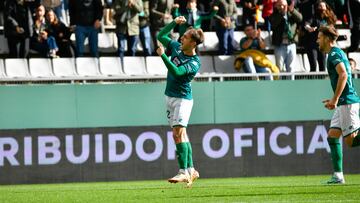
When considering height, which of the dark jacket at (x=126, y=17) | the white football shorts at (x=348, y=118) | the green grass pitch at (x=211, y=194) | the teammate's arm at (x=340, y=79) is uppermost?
the dark jacket at (x=126, y=17)

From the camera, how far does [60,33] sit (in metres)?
20.7

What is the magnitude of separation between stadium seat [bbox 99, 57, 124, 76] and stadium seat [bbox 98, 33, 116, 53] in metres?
1.00

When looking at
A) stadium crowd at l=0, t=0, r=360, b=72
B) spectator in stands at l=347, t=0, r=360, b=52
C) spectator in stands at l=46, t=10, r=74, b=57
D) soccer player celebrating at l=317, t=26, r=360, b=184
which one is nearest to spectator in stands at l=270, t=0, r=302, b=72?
stadium crowd at l=0, t=0, r=360, b=72

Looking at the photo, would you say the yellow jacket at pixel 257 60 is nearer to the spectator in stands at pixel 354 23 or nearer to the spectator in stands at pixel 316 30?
the spectator in stands at pixel 316 30

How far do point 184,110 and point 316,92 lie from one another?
21.3 feet

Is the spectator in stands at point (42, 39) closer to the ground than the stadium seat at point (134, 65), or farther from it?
farther from it

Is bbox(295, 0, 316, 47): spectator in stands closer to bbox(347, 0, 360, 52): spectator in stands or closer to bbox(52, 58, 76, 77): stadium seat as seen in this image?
bbox(347, 0, 360, 52): spectator in stands

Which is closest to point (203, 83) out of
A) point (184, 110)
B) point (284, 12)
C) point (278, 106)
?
point (278, 106)

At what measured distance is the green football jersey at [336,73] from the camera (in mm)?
13577

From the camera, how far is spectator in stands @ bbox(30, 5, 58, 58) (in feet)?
67.6

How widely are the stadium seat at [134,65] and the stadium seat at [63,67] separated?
3.65ft

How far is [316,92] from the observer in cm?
2011

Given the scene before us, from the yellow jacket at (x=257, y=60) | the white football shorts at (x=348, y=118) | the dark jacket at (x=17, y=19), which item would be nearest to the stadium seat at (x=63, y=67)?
the dark jacket at (x=17, y=19)

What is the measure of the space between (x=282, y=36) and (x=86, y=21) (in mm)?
4194
